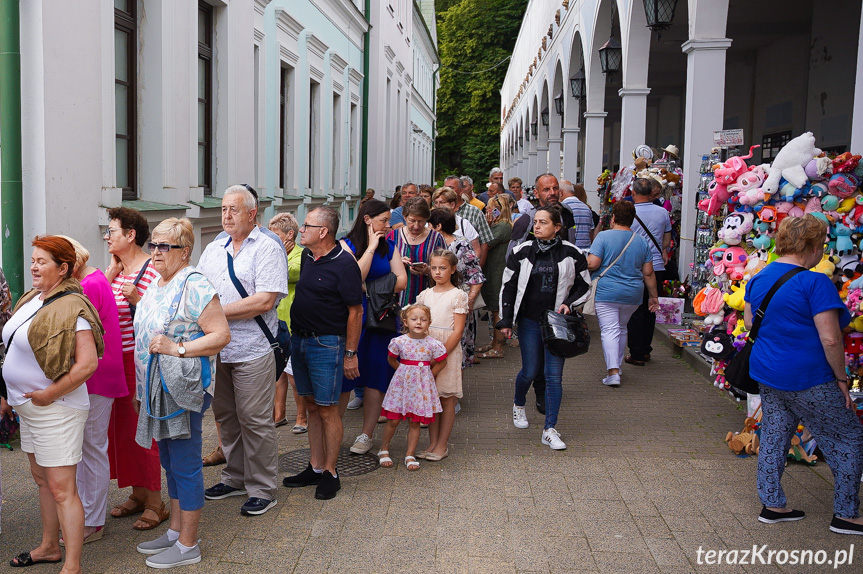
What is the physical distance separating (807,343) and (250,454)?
3083mm

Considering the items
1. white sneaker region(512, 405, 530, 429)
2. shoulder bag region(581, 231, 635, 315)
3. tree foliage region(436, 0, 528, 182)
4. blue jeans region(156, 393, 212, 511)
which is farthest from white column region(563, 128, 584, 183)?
tree foliage region(436, 0, 528, 182)

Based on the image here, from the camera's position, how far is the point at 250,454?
15.8 ft

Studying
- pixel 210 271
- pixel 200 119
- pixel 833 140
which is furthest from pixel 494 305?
pixel 833 140

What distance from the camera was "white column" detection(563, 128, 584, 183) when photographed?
2012cm

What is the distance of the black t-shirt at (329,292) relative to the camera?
4957mm

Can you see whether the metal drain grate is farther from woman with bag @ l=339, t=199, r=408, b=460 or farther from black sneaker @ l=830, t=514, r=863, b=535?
black sneaker @ l=830, t=514, r=863, b=535

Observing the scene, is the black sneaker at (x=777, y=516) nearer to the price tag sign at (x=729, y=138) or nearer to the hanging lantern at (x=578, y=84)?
the price tag sign at (x=729, y=138)

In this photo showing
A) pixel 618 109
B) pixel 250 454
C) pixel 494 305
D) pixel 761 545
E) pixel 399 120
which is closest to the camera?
pixel 761 545

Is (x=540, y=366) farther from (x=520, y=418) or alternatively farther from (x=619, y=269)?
(x=619, y=269)

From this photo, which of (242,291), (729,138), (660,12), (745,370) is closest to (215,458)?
(242,291)

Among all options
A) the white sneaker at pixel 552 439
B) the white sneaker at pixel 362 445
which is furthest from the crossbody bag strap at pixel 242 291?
the white sneaker at pixel 552 439

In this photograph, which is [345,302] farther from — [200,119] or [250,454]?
[200,119]

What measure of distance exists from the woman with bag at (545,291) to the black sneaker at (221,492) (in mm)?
2219

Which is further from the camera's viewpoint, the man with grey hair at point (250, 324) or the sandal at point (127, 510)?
the sandal at point (127, 510)
